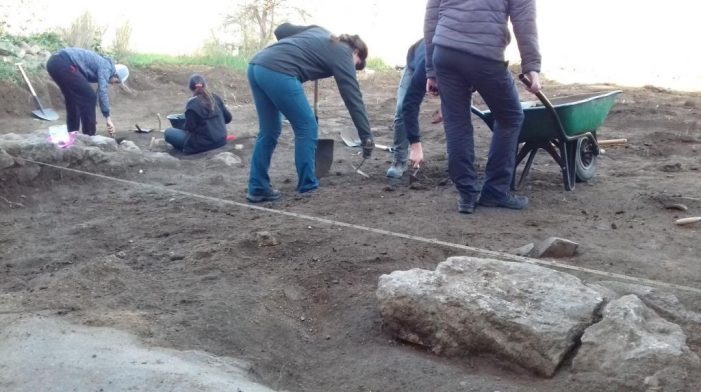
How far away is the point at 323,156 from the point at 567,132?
2.21 metres

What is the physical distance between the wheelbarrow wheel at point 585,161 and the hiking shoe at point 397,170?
150cm

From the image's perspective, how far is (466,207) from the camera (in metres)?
5.19

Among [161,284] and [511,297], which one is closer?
[511,297]

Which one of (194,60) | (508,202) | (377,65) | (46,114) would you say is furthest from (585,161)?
(194,60)

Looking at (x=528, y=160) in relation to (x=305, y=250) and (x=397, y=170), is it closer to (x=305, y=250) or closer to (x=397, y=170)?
(x=397, y=170)

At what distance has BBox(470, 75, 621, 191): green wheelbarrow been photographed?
18.3ft

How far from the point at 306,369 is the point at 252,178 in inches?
113

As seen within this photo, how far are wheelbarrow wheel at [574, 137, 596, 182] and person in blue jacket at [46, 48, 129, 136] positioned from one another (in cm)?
564

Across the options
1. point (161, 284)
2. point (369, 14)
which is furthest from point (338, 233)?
point (369, 14)

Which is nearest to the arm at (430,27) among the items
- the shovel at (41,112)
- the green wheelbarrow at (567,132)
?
the green wheelbarrow at (567,132)

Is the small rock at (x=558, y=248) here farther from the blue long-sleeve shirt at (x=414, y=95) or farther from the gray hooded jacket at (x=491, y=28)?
the blue long-sleeve shirt at (x=414, y=95)

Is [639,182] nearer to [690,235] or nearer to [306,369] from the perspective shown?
[690,235]

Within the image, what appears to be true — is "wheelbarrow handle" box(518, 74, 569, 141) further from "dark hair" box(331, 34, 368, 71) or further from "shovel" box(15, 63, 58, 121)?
"shovel" box(15, 63, 58, 121)

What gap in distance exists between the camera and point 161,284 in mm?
4035
